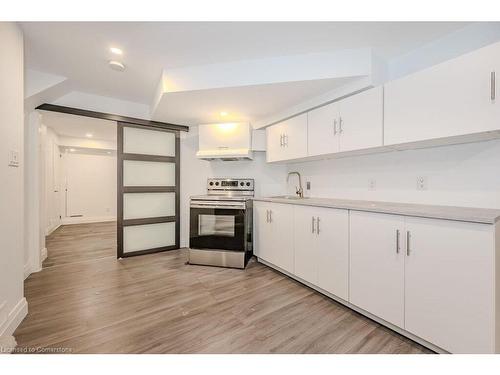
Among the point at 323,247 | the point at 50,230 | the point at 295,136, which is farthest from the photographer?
the point at 50,230

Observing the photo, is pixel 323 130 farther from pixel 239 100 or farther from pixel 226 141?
pixel 226 141

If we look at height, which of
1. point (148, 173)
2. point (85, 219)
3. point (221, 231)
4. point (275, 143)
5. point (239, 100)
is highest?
point (239, 100)

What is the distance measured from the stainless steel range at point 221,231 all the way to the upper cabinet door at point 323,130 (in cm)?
110

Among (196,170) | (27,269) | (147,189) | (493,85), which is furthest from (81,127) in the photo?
(493,85)

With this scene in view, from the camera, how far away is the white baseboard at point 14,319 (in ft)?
4.83

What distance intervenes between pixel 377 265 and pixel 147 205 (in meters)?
3.17

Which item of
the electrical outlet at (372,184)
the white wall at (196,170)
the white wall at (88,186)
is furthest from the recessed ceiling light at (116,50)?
the white wall at (88,186)

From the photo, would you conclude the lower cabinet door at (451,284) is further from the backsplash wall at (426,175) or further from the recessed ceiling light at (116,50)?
the recessed ceiling light at (116,50)

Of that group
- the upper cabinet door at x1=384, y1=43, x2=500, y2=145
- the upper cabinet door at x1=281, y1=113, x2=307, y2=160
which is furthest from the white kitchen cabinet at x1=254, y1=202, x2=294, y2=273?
the upper cabinet door at x1=384, y1=43, x2=500, y2=145

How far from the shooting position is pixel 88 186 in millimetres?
6426

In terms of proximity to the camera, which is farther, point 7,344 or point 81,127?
point 81,127

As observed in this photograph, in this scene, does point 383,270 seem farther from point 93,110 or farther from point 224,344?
point 93,110

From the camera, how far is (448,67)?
1.50 meters

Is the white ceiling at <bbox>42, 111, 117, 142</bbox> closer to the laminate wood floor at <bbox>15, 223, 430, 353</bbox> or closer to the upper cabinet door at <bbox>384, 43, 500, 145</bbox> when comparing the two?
the laminate wood floor at <bbox>15, 223, 430, 353</bbox>
